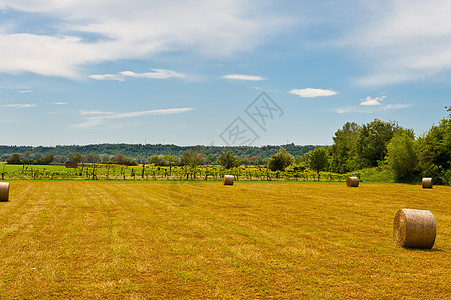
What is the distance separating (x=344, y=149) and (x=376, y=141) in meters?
19.2

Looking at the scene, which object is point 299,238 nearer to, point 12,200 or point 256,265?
point 256,265

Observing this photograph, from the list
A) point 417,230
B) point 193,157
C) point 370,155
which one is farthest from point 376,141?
point 417,230

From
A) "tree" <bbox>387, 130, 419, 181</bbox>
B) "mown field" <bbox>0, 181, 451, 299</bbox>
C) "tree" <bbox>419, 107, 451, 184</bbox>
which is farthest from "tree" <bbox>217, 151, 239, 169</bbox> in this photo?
"mown field" <bbox>0, 181, 451, 299</bbox>

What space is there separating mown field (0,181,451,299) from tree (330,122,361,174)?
77775 millimetres

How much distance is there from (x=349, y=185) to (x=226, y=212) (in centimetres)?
2741

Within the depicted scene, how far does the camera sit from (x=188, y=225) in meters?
14.8

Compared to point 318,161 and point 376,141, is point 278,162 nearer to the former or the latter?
point 318,161

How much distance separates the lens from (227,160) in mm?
91188

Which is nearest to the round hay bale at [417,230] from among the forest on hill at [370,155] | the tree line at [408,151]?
the forest on hill at [370,155]

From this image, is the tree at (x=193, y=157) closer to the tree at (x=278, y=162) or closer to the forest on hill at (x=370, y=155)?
the forest on hill at (x=370, y=155)

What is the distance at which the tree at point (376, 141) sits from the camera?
3103 inches

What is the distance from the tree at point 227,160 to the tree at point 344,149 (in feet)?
101

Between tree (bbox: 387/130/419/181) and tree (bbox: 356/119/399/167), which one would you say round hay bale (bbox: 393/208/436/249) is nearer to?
tree (bbox: 387/130/419/181)

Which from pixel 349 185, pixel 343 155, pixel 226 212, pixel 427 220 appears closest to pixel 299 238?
pixel 427 220
